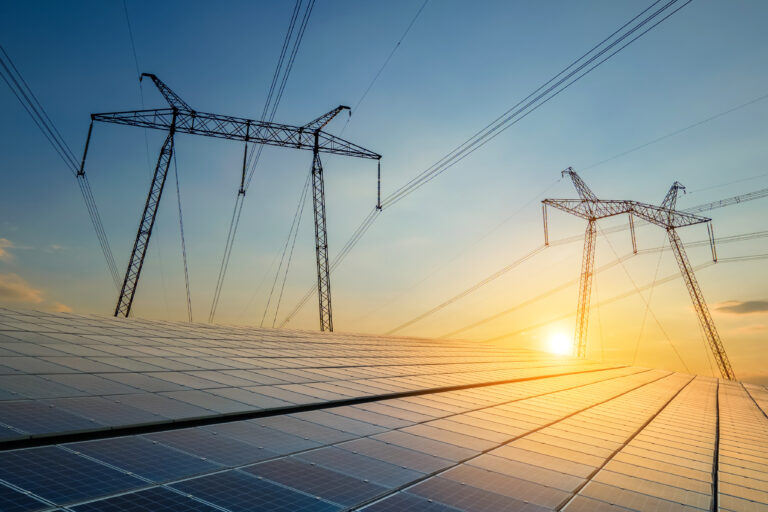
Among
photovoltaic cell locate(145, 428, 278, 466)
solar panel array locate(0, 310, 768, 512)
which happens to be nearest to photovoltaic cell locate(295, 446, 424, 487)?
solar panel array locate(0, 310, 768, 512)

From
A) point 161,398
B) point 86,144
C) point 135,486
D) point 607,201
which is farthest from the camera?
point 607,201

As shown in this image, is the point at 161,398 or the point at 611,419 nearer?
the point at 161,398

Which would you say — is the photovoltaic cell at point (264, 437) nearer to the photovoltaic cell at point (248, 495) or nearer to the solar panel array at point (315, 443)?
the solar panel array at point (315, 443)

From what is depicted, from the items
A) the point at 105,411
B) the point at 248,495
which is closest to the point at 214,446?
the point at 248,495

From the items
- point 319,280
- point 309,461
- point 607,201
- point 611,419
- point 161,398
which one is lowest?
point 611,419

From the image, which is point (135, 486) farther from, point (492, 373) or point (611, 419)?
point (492, 373)

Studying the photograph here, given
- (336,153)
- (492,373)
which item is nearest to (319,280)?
(336,153)
